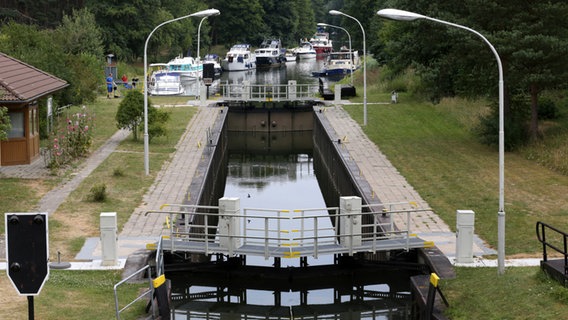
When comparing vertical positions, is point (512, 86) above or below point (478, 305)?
above

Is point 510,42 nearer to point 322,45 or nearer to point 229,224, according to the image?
point 229,224

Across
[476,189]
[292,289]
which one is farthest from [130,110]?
[292,289]

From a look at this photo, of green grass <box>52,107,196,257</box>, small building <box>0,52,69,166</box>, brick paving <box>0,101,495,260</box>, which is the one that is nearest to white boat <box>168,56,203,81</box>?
brick paving <box>0,101,495,260</box>

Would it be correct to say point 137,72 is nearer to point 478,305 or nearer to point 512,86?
point 512,86

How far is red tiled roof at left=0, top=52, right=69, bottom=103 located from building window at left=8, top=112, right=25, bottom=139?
942mm

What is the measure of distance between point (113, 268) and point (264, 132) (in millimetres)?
36299

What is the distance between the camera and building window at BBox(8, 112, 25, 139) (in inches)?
1325

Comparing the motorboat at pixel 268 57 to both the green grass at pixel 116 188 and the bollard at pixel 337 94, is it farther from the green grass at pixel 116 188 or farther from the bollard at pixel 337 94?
the green grass at pixel 116 188

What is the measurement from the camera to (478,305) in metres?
18.3

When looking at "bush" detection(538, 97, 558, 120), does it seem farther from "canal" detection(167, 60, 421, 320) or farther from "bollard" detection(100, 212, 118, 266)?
"bollard" detection(100, 212, 118, 266)

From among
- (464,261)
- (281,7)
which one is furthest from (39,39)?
(281,7)

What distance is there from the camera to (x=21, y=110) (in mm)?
33812

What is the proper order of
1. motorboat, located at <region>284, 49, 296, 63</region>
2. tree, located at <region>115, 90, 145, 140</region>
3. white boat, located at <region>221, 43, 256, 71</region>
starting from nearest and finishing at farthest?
tree, located at <region>115, 90, 145, 140</region> < white boat, located at <region>221, 43, 256, 71</region> < motorboat, located at <region>284, 49, 296, 63</region>

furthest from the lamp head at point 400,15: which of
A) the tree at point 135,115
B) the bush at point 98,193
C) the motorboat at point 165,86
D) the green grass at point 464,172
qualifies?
the motorboat at point 165,86
